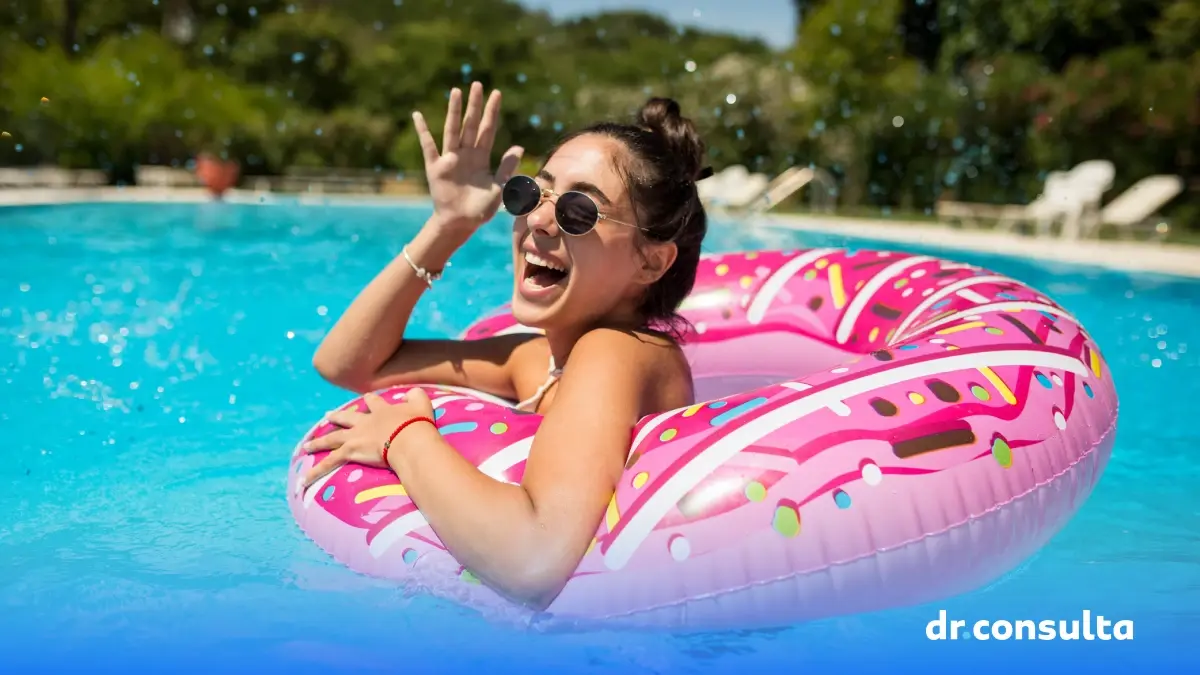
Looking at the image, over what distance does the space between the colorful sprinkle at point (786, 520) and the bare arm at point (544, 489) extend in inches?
13.4

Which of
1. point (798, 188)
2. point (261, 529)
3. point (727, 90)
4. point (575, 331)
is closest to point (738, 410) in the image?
point (575, 331)

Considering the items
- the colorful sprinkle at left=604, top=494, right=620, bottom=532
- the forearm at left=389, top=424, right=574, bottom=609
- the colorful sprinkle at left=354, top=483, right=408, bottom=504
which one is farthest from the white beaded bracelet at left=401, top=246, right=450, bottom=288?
the colorful sprinkle at left=604, top=494, right=620, bottom=532

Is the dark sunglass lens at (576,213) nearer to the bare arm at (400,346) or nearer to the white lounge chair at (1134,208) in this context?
the bare arm at (400,346)

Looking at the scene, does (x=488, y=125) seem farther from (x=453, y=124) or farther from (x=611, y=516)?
(x=611, y=516)

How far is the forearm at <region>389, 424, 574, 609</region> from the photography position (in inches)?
85.7

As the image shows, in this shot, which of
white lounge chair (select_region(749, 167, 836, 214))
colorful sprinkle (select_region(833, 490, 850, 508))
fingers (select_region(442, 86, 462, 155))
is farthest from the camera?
white lounge chair (select_region(749, 167, 836, 214))

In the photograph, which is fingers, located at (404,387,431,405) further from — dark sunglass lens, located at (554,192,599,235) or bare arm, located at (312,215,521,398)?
dark sunglass lens, located at (554,192,599,235)

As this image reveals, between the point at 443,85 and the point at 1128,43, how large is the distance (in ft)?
95.8

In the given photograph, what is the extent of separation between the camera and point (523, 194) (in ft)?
8.30

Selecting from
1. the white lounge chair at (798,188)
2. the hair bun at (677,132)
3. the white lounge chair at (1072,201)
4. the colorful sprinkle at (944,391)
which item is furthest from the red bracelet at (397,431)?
the white lounge chair at (798,188)

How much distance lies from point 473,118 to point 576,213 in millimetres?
503

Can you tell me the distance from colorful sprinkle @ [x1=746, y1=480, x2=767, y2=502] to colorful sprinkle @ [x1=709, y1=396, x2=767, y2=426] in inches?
6.9

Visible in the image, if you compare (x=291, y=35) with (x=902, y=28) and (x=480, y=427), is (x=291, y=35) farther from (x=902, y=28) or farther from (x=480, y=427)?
(x=480, y=427)

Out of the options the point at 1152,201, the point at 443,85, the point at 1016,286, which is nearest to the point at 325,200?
the point at 1152,201
